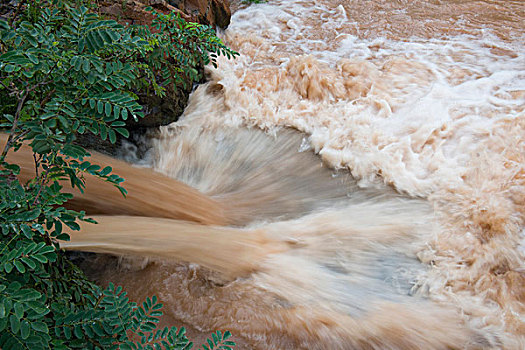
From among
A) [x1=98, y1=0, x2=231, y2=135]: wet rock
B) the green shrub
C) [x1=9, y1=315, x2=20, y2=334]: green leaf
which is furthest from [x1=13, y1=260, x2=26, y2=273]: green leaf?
[x1=98, y1=0, x2=231, y2=135]: wet rock

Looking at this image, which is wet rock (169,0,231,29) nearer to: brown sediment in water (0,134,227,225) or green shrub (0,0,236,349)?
brown sediment in water (0,134,227,225)

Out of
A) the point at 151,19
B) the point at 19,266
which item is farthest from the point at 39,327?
the point at 151,19

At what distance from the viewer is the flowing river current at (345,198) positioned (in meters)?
2.59

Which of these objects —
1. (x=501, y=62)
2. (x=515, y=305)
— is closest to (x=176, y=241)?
(x=515, y=305)

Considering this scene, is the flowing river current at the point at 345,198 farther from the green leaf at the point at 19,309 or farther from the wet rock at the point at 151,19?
the green leaf at the point at 19,309

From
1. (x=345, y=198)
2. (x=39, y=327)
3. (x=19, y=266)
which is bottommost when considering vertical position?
(x=345, y=198)

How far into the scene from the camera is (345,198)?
3.49m

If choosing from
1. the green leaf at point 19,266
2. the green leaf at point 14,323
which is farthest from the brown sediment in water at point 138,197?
the green leaf at point 14,323

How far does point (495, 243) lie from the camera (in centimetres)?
288

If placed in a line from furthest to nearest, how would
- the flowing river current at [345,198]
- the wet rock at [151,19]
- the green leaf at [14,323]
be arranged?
the wet rock at [151,19]
the flowing river current at [345,198]
the green leaf at [14,323]

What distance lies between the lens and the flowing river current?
8.48 ft

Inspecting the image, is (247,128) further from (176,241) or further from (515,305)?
(515,305)

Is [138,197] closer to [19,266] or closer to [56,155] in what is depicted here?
[56,155]

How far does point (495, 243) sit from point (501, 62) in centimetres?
251
